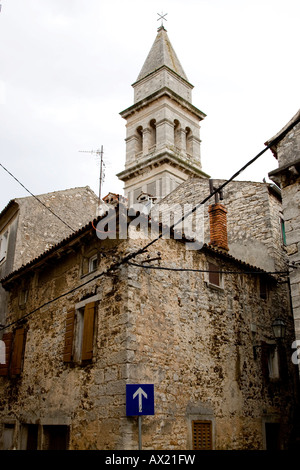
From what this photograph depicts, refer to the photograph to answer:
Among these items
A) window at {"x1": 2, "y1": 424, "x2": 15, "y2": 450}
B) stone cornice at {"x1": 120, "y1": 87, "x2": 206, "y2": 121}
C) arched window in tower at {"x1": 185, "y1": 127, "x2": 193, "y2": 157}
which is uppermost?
stone cornice at {"x1": 120, "y1": 87, "x2": 206, "y2": 121}

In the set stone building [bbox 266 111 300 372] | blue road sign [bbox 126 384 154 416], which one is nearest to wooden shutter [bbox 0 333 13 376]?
blue road sign [bbox 126 384 154 416]

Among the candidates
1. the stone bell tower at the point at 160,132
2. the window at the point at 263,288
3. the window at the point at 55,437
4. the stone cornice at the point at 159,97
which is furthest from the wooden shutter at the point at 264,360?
the stone cornice at the point at 159,97

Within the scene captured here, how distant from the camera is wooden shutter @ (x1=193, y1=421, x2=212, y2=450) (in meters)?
10.1

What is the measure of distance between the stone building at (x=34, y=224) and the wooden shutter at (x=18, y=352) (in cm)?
172

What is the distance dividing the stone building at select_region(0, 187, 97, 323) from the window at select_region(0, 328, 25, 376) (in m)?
1.32

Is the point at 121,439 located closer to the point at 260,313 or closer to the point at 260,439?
the point at 260,439

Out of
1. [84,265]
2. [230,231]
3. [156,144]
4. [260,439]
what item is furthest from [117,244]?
[156,144]

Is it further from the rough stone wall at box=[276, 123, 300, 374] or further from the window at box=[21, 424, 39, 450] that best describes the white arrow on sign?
the window at box=[21, 424, 39, 450]

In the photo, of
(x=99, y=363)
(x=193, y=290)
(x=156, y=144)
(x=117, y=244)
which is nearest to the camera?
(x=99, y=363)

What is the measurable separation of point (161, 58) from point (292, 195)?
31.6m

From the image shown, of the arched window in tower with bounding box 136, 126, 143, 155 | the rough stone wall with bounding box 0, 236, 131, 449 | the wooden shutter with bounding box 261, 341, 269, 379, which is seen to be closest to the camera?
the rough stone wall with bounding box 0, 236, 131, 449

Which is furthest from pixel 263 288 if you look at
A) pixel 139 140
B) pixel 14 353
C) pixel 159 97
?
pixel 139 140

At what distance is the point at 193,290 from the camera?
11.5 m

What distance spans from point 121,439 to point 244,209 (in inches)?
424
